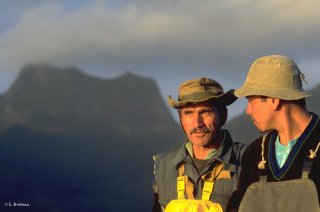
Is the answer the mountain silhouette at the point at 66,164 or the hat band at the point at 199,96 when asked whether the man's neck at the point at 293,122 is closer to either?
the hat band at the point at 199,96

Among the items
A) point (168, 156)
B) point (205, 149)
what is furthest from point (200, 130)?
point (168, 156)

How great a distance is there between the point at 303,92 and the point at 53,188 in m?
168

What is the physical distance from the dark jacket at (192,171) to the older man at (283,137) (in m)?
1.56

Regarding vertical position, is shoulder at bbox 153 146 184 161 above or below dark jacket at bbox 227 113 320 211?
above

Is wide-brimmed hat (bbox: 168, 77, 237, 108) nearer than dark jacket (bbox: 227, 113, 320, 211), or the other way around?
dark jacket (bbox: 227, 113, 320, 211)

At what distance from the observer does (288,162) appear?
5629mm

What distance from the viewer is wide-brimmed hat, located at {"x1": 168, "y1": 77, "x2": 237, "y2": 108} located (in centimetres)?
760

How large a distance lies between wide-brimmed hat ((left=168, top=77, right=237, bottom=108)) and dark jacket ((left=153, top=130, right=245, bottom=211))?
466mm

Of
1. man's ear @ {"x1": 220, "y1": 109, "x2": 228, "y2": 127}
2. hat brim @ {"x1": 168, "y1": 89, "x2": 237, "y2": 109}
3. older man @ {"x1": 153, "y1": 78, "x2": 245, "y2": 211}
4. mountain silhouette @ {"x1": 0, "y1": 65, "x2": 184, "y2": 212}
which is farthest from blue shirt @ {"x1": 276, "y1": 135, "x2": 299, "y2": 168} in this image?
mountain silhouette @ {"x1": 0, "y1": 65, "x2": 184, "y2": 212}

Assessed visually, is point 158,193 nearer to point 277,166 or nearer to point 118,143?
point 277,166

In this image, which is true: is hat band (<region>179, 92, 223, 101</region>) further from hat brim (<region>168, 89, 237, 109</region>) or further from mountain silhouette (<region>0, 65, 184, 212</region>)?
mountain silhouette (<region>0, 65, 184, 212</region>)

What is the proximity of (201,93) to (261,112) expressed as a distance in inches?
83.0

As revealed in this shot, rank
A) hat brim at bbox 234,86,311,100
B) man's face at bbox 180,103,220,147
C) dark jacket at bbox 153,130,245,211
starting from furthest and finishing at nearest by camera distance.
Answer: man's face at bbox 180,103,220,147
dark jacket at bbox 153,130,245,211
hat brim at bbox 234,86,311,100

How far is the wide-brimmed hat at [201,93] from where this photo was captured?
7.60m
